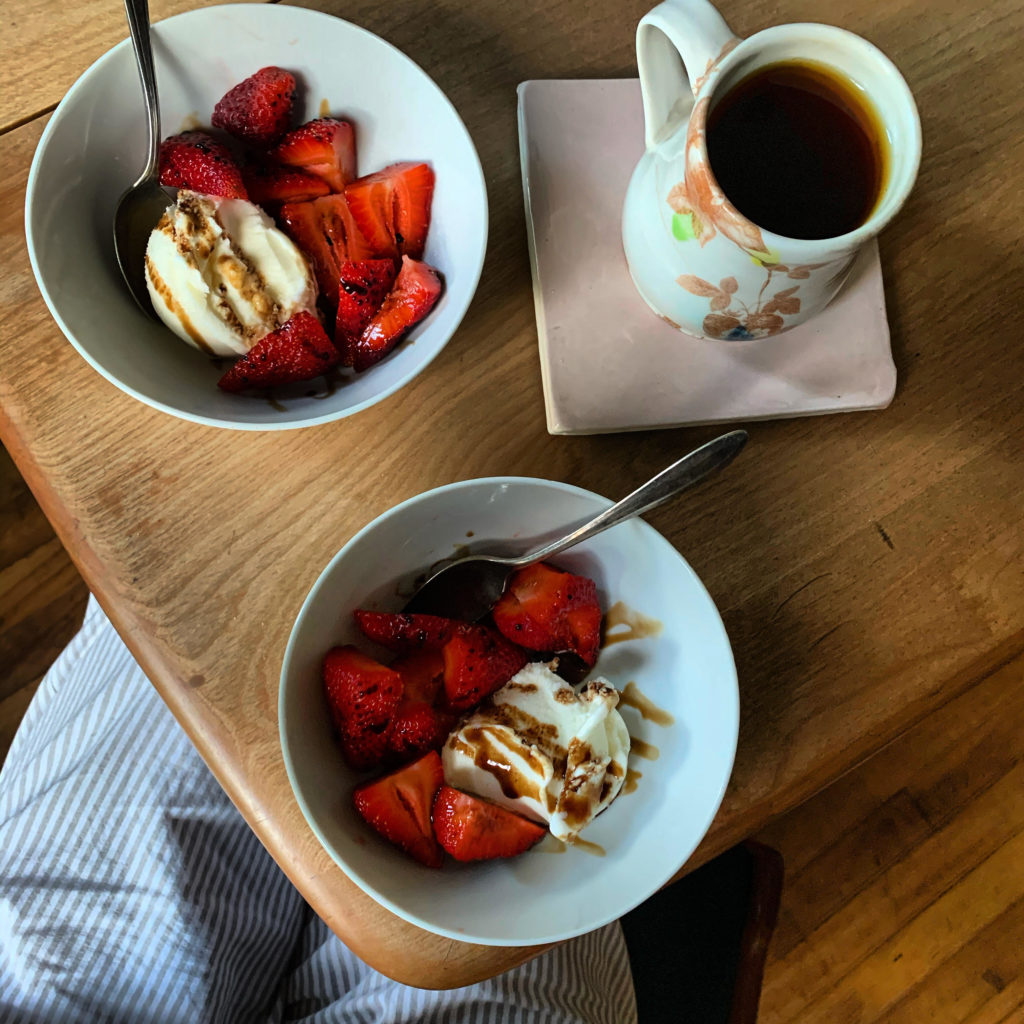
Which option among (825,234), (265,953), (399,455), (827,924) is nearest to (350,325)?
(399,455)

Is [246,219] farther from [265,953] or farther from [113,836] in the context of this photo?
[265,953]

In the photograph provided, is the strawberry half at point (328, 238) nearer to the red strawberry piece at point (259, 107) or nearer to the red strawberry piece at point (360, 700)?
the red strawberry piece at point (259, 107)

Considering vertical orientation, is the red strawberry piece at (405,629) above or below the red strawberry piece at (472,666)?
above

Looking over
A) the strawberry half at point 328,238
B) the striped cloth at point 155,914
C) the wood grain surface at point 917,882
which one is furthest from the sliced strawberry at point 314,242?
the wood grain surface at point 917,882

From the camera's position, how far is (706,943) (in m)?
1.22

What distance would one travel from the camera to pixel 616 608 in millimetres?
692

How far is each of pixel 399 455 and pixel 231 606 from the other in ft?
0.61

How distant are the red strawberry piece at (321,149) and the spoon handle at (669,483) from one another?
1.19ft

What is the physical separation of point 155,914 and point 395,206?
0.76 metres

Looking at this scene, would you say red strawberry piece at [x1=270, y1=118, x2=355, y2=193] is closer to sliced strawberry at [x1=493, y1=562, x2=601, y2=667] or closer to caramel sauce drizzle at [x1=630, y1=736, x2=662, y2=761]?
sliced strawberry at [x1=493, y1=562, x2=601, y2=667]

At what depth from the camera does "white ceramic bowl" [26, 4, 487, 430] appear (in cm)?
62

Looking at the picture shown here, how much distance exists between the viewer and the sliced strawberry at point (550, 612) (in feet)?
2.21

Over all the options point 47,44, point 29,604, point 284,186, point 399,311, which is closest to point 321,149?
point 284,186

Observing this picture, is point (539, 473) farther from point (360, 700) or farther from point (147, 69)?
point (147, 69)
